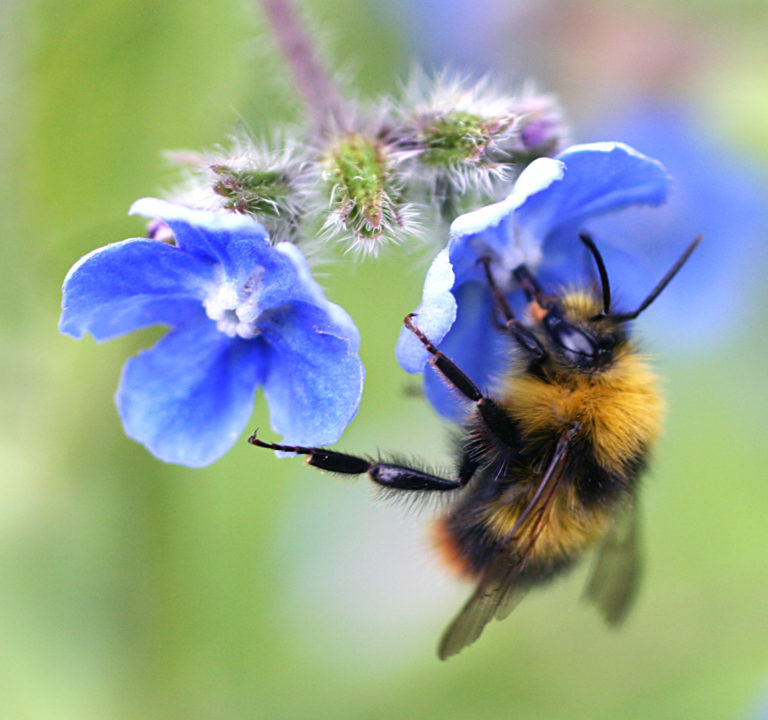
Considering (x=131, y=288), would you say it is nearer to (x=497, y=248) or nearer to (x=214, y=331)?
(x=214, y=331)

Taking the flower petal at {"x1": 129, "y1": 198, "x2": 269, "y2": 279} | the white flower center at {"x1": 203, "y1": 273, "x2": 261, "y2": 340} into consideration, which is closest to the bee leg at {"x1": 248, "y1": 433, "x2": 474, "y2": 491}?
the white flower center at {"x1": 203, "y1": 273, "x2": 261, "y2": 340}

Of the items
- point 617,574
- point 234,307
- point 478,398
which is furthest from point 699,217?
point 234,307

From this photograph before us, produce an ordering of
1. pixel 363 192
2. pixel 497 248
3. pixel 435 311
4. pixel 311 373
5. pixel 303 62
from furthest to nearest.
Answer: pixel 303 62
pixel 497 248
pixel 311 373
pixel 363 192
pixel 435 311

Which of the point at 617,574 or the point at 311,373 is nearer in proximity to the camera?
the point at 311,373

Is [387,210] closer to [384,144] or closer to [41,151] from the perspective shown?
[384,144]

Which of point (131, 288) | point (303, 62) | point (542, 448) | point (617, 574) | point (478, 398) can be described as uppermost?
point (303, 62)

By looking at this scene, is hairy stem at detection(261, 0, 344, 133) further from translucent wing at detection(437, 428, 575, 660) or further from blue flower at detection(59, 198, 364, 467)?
translucent wing at detection(437, 428, 575, 660)

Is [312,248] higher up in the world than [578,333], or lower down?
higher up
